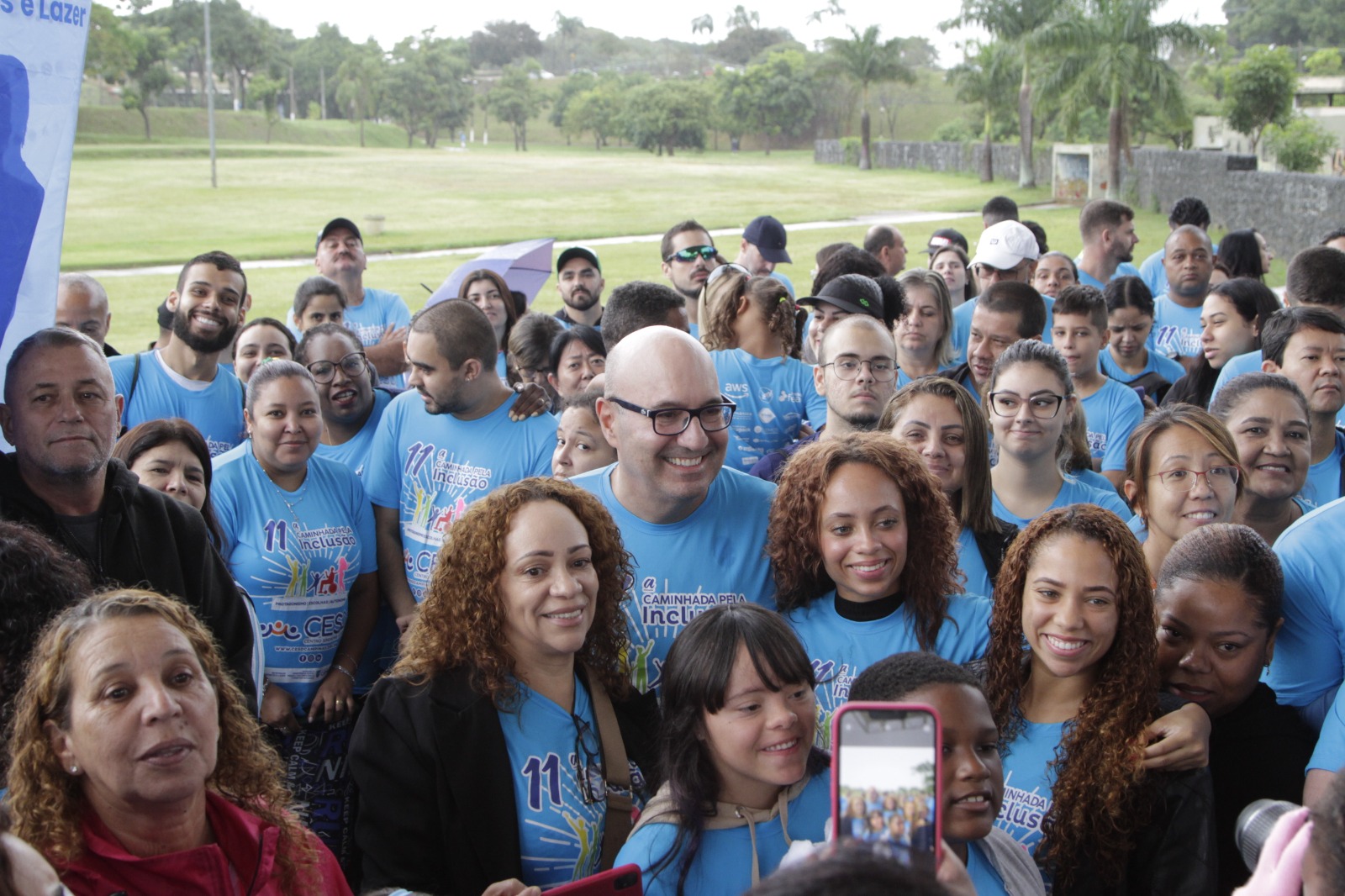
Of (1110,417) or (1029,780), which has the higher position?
(1110,417)

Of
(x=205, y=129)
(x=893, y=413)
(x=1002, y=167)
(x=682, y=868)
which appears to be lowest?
(x=682, y=868)

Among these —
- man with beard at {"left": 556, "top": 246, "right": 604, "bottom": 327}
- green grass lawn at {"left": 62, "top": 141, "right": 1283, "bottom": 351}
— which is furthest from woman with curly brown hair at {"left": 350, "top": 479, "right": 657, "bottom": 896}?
green grass lawn at {"left": 62, "top": 141, "right": 1283, "bottom": 351}

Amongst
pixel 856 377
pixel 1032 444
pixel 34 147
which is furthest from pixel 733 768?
pixel 34 147

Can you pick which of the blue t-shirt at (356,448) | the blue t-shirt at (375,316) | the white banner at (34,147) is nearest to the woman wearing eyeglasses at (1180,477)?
the blue t-shirt at (356,448)

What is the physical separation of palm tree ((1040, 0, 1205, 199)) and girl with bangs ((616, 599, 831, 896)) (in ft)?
133

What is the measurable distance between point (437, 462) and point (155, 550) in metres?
1.63

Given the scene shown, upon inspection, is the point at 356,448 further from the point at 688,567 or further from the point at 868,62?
the point at 868,62

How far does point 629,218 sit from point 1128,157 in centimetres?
1795

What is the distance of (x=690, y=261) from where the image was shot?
895cm

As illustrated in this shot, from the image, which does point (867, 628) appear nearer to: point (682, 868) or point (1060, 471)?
point (682, 868)

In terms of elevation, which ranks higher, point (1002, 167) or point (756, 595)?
point (1002, 167)

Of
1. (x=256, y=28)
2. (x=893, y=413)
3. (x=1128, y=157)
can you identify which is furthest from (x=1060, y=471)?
(x=256, y=28)

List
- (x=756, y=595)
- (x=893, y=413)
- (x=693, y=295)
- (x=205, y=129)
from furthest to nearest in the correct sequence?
(x=205, y=129) → (x=693, y=295) → (x=893, y=413) → (x=756, y=595)

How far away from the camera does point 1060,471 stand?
4719 mm
